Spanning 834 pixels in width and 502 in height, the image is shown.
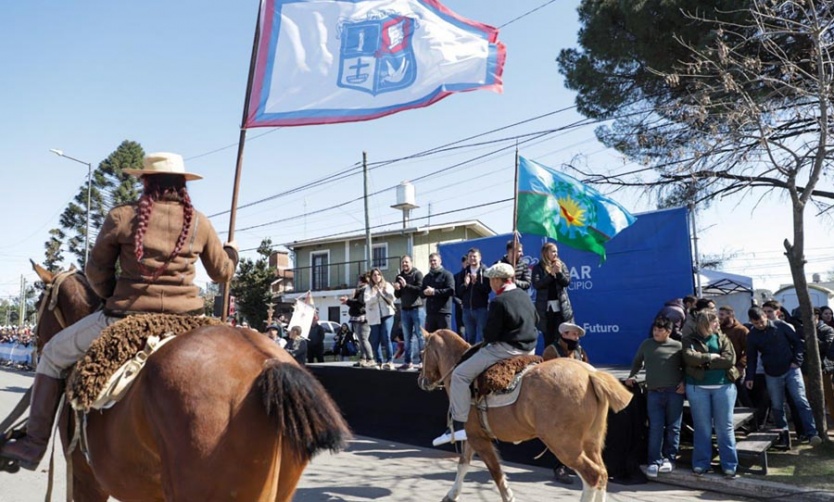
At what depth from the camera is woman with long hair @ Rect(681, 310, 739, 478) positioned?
7.45 metres

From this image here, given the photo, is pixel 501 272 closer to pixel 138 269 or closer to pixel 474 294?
pixel 474 294

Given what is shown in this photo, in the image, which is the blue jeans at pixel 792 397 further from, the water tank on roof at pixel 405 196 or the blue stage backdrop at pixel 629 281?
the water tank on roof at pixel 405 196

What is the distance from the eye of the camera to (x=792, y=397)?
352 inches

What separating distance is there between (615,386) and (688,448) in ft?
13.4

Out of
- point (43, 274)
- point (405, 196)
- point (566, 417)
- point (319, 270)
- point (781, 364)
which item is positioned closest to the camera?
point (43, 274)

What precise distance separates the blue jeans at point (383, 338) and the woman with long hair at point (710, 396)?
5449 millimetres

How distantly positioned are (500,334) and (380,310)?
541 centimetres

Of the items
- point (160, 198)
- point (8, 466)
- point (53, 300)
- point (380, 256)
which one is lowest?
point (8, 466)

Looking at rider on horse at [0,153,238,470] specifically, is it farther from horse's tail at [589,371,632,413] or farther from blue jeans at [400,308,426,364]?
blue jeans at [400,308,426,364]

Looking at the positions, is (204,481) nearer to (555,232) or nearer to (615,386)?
(615,386)

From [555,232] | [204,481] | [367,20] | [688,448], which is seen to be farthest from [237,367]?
[688,448]

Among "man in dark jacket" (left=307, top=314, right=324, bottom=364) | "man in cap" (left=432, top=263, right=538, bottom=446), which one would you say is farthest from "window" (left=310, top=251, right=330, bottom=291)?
"man in cap" (left=432, top=263, right=538, bottom=446)

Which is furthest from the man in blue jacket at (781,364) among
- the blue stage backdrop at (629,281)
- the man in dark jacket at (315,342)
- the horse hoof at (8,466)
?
the man in dark jacket at (315,342)

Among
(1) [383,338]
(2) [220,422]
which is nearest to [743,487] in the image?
(1) [383,338]
